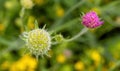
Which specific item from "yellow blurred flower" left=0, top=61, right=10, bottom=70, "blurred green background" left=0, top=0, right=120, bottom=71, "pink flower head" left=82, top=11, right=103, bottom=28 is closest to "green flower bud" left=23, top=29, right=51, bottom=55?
"pink flower head" left=82, top=11, right=103, bottom=28

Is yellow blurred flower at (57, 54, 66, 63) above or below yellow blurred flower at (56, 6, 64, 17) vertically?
below

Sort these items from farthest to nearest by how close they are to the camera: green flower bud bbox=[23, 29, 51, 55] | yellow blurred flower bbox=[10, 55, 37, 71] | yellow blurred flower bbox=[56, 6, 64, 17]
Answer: yellow blurred flower bbox=[56, 6, 64, 17] < yellow blurred flower bbox=[10, 55, 37, 71] < green flower bud bbox=[23, 29, 51, 55]

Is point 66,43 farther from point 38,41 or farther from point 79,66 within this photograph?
point 38,41

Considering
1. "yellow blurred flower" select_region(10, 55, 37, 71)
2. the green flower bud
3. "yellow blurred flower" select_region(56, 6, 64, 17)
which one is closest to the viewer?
the green flower bud

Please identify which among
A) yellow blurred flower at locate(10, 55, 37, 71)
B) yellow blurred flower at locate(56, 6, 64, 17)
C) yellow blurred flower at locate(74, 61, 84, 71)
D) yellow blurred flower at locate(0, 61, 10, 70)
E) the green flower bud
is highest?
yellow blurred flower at locate(56, 6, 64, 17)

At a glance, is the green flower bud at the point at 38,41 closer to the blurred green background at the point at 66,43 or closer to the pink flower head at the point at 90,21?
the pink flower head at the point at 90,21

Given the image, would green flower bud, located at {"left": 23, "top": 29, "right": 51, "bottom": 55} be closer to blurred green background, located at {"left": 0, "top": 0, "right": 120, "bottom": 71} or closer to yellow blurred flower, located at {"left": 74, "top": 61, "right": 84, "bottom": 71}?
blurred green background, located at {"left": 0, "top": 0, "right": 120, "bottom": 71}

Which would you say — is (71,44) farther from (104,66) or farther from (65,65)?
(104,66)

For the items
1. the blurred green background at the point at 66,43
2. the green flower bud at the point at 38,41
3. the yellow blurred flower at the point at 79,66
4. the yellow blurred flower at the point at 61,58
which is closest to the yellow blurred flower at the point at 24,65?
the blurred green background at the point at 66,43

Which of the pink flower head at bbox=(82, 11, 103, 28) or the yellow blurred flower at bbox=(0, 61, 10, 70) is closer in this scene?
the pink flower head at bbox=(82, 11, 103, 28)
